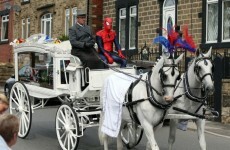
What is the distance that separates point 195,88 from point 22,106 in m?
4.78

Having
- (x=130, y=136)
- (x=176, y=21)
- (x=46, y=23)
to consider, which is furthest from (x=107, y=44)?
(x=46, y=23)

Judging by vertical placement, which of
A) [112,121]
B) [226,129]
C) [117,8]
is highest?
[117,8]

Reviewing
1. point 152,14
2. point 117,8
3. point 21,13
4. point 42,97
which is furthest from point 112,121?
point 21,13

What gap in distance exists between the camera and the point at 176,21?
64.4ft

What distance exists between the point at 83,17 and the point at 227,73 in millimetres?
7005

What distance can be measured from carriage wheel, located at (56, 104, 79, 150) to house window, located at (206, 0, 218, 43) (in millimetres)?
9825

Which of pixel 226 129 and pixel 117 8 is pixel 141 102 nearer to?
pixel 226 129

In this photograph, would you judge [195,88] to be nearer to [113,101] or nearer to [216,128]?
[113,101]

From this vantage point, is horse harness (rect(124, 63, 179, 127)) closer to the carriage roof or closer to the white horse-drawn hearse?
the white horse-drawn hearse

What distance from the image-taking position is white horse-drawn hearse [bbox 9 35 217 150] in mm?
7508

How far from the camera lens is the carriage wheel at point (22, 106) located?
10.8 metres

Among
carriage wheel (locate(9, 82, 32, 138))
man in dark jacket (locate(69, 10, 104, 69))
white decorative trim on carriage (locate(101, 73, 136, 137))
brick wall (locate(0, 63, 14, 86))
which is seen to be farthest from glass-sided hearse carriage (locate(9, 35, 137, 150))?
brick wall (locate(0, 63, 14, 86))

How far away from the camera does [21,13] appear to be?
33344mm

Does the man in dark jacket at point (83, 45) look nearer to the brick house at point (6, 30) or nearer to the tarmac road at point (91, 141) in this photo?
the tarmac road at point (91, 141)
